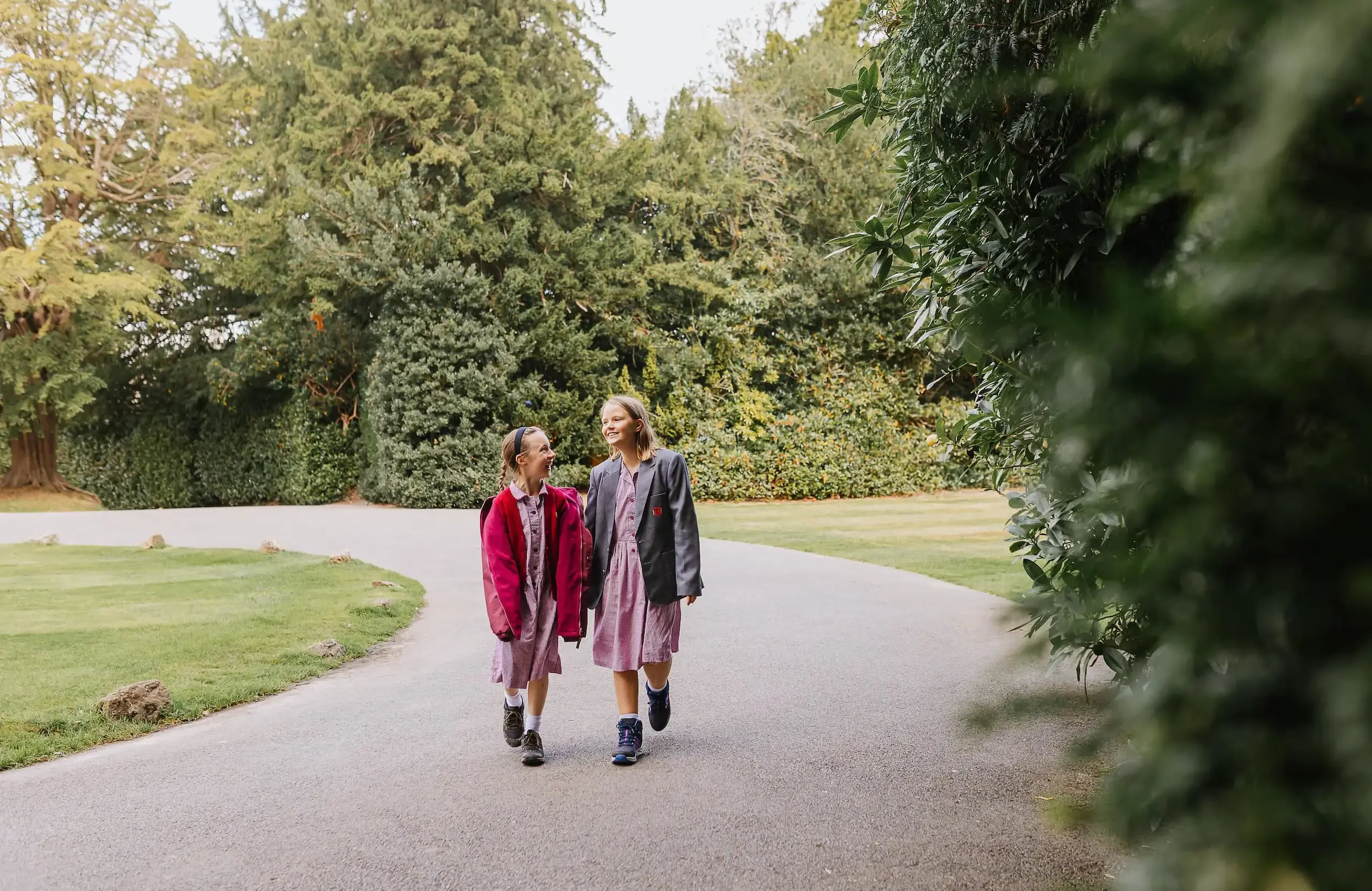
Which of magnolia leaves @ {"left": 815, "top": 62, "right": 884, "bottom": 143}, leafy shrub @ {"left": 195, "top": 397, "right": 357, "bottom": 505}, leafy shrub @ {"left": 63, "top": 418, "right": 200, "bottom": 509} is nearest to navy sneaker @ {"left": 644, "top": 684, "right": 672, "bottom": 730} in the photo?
magnolia leaves @ {"left": 815, "top": 62, "right": 884, "bottom": 143}

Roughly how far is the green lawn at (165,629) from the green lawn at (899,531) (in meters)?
5.39

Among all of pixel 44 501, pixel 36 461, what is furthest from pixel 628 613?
pixel 36 461

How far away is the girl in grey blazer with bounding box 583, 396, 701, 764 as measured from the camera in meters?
5.10

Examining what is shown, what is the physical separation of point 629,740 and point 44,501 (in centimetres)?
2661

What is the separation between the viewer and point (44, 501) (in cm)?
2578

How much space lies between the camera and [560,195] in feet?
65.8

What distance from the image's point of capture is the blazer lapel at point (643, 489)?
5.21 meters

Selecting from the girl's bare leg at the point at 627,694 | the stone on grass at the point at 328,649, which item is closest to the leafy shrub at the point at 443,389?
the stone on grass at the point at 328,649

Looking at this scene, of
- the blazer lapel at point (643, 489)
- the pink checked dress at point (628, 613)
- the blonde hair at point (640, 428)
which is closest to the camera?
the pink checked dress at point (628, 613)

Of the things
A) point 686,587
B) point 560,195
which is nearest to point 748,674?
point 686,587

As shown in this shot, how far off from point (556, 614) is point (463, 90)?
1771cm

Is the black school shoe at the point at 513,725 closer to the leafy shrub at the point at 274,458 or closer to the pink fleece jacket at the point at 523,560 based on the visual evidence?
the pink fleece jacket at the point at 523,560

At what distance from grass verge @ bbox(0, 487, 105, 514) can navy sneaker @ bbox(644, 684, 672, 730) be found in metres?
24.5

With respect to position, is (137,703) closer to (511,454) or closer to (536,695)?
(536,695)
